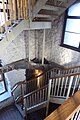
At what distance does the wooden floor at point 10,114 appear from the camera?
3954 mm

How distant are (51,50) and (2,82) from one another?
241cm

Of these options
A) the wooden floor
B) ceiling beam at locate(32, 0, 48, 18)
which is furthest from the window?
the wooden floor

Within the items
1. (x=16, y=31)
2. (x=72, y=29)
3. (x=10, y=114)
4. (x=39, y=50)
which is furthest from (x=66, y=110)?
(x=39, y=50)

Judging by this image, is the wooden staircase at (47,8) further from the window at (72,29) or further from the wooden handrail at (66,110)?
the wooden handrail at (66,110)

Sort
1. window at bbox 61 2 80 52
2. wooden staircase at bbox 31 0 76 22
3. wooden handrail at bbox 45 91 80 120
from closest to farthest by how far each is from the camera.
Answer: wooden handrail at bbox 45 91 80 120
wooden staircase at bbox 31 0 76 22
window at bbox 61 2 80 52

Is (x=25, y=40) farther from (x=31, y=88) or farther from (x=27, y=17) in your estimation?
(x=31, y=88)

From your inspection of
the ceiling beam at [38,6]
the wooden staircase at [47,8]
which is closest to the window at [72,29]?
the wooden staircase at [47,8]

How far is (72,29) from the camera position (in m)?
3.86

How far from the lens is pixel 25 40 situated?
4188 mm

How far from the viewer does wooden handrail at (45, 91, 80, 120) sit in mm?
942

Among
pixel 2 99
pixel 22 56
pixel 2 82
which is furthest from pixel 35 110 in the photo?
pixel 22 56

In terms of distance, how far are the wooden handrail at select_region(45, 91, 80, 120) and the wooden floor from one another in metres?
3.41

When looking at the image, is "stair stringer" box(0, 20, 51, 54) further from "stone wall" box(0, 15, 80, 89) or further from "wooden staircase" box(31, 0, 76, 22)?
"stone wall" box(0, 15, 80, 89)

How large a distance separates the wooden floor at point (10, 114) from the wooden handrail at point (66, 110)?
Result: 11.2 feet
